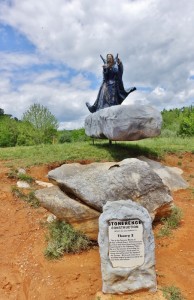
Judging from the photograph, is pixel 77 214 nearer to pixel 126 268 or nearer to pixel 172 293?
pixel 126 268

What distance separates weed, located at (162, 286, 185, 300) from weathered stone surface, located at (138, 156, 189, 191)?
4.23 meters

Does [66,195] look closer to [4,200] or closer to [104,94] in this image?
[4,200]

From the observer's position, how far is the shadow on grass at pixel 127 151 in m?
10.9

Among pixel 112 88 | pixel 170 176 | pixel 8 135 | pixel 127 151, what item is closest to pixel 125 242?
pixel 170 176

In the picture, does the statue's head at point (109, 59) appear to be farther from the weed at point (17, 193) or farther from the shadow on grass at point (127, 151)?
the weed at point (17, 193)

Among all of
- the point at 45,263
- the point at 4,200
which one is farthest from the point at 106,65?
the point at 45,263

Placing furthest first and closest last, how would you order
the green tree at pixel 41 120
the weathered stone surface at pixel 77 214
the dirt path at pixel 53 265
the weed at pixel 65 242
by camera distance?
the green tree at pixel 41 120 → the weathered stone surface at pixel 77 214 → the weed at pixel 65 242 → the dirt path at pixel 53 265

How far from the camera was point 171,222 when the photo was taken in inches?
257

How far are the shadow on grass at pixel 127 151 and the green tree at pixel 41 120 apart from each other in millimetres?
10275

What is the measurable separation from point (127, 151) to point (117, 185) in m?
5.38

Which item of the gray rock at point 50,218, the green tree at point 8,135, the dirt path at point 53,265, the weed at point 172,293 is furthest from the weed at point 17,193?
the green tree at point 8,135

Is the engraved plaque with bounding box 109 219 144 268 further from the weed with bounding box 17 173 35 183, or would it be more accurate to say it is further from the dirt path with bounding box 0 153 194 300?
the weed with bounding box 17 173 35 183

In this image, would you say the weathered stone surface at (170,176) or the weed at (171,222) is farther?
the weathered stone surface at (170,176)

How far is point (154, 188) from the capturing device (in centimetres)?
630
